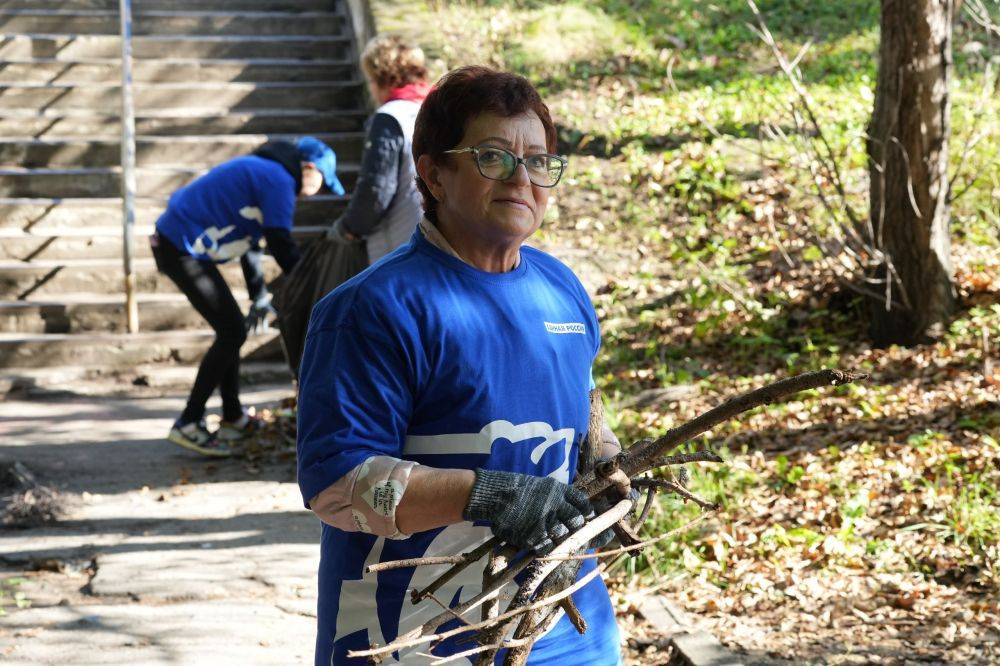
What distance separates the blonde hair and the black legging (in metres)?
1.69

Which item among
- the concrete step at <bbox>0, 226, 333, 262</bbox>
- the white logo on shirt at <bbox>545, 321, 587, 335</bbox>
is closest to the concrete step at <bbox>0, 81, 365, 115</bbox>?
the concrete step at <bbox>0, 226, 333, 262</bbox>

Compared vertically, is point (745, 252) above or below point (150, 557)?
above

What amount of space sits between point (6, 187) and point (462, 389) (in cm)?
893

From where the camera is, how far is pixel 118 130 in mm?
10688

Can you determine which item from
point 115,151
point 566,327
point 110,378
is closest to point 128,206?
point 110,378

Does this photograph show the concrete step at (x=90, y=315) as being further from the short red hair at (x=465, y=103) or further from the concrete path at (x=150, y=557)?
the short red hair at (x=465, y=103)

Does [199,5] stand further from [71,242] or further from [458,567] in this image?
[458,567]

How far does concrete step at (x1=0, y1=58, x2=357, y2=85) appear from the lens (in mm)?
11219

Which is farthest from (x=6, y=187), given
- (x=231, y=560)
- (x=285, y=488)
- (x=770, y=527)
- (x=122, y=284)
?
(x=770, y=527)

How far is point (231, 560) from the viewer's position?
5.33 metres

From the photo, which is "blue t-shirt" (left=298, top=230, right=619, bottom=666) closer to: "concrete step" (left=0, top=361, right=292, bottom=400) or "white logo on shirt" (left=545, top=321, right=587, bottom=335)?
"white logo on shirt" (left=545, top=321, right=587, bottom=335)

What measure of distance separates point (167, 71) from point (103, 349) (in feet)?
12.2

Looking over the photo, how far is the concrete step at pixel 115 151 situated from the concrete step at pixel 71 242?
2.90 ft

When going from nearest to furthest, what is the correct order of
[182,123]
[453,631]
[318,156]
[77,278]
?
1. [453,631]
2. [318,156]
3. [77,278]
4. [182,123]
